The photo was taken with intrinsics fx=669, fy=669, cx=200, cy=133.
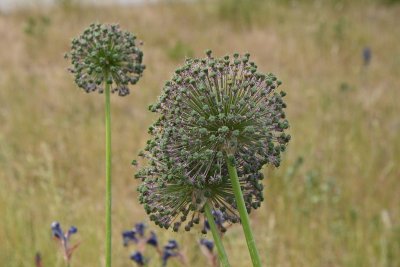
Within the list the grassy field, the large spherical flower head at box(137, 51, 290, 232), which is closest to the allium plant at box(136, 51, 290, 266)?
the large spherical flower head at box(137, 51, 290, 232)

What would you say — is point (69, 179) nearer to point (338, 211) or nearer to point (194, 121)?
point (338, 211)

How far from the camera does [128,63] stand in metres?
1.81

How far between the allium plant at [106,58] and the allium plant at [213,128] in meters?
0.46

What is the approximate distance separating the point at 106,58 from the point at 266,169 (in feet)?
10.7

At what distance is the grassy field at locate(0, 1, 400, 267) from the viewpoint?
3.88 metres

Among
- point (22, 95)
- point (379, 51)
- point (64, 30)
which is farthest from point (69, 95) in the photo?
point (379, 51)

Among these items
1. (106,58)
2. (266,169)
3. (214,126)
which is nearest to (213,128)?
(214,126)

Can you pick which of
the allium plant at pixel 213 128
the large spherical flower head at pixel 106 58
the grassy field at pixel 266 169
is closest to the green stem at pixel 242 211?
the allium plant at pixel 213 128

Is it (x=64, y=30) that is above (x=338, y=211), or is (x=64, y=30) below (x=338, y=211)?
above

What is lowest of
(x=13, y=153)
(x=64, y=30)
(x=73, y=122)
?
(x=13, y=153)

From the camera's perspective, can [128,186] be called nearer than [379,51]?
Yes

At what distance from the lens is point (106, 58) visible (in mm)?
1780

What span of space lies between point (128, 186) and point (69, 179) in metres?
0.47

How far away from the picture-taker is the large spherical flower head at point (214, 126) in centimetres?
129
